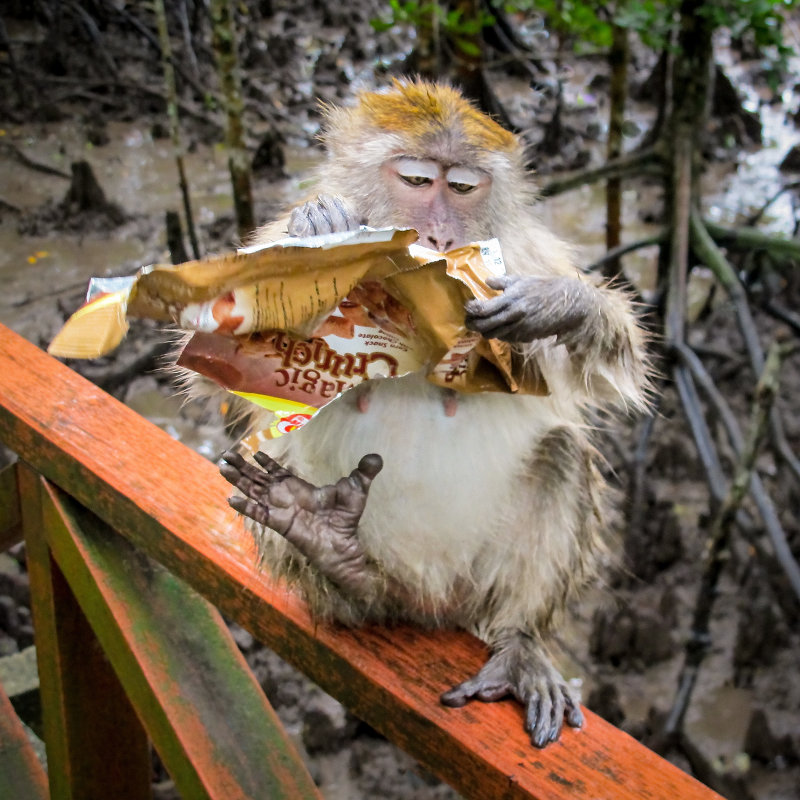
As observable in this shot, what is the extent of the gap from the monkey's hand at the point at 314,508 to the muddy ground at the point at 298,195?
0.95 meters

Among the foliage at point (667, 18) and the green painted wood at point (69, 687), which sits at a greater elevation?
the foliage at point (667, 18)

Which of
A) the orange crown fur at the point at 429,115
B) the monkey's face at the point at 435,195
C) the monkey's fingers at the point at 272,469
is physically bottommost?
the monkey's fingers at the point at 272,469

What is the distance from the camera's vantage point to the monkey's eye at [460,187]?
1.86 metres

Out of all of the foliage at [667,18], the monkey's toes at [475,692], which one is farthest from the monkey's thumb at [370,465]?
the foliage at [667,18]

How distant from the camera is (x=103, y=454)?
1765 mm

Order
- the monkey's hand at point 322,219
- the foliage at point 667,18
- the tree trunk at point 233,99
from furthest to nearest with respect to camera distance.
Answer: the tree trunk at point 233,99
the foliage at point 667,18
the monkey's hand at point 322,219

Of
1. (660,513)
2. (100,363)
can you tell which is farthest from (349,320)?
(100,363)

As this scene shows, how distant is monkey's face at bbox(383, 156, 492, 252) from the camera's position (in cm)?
180

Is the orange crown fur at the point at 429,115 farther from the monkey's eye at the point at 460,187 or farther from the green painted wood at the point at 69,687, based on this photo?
the green painted wood at the point at 69,687

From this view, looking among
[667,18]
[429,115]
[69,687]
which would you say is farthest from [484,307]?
[667,18]

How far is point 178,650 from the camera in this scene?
168 centimetres

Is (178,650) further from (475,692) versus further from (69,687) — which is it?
(475,692)

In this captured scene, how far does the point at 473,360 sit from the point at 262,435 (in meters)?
0.36

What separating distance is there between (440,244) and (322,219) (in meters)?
0.22
